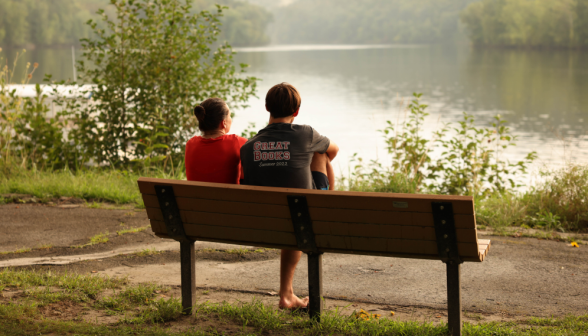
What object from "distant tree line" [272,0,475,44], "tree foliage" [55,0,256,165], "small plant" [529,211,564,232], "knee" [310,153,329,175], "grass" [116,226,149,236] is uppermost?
"distant tree line" [272,0,475,44]

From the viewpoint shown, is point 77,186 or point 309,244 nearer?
point 309,244

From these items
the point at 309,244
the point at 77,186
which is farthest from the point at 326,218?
the point at 77,186

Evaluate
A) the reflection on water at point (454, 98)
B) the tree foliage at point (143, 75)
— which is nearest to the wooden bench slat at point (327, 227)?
the tree foliage at point (143, 75)

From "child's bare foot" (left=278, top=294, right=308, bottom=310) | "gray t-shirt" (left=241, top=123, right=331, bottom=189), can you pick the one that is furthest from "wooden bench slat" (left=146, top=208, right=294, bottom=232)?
"child's bare foot" (left=278, top=294, right=308, bottom=310)

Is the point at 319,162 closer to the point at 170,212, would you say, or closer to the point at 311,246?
the point at 311,246

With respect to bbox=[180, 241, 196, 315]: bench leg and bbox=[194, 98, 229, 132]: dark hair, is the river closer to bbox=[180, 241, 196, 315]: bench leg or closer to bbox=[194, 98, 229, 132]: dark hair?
bbox=[194, 98, 229, 132]: dark hair

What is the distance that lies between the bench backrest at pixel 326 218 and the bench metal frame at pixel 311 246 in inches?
1.0

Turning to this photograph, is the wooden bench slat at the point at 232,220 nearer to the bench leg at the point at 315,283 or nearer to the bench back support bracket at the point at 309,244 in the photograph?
the bench back support bracket at the point at 309,244

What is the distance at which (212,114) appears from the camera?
3416mm

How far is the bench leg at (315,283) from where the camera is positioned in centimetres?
318

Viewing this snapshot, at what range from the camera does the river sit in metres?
20.3

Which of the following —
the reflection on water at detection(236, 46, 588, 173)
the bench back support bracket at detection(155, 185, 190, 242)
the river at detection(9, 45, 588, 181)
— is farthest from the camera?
the reflection on water at detection(236, 46, 588, 173)

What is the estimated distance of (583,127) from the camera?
79.8 feet

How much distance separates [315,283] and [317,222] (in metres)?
0.42
